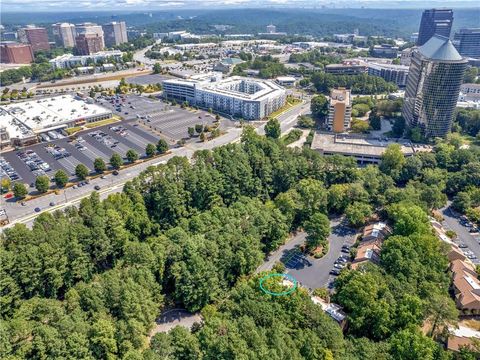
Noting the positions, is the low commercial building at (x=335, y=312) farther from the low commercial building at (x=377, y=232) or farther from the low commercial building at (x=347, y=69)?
the low commercial building at (x=347, y=69)

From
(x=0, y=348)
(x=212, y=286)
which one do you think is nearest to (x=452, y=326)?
(x=212, y=286)

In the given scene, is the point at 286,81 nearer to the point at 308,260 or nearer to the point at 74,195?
the point at 74,195

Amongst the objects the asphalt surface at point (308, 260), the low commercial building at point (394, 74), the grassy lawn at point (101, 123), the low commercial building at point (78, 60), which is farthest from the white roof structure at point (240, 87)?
the low commercial building at point (78, 60)

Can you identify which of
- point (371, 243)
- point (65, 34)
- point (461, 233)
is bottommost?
point (461, 233)

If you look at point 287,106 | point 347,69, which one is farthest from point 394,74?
point 287,106

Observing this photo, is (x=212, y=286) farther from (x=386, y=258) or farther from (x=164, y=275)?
(x=386, y=258)

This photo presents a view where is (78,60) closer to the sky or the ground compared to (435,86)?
closer to the ground
